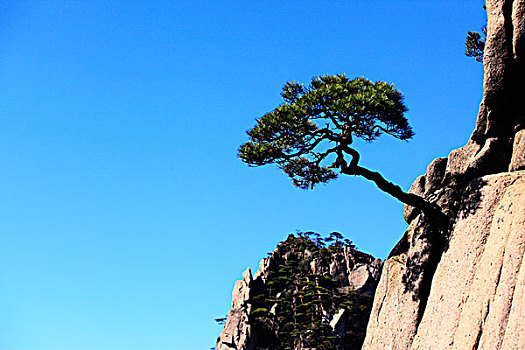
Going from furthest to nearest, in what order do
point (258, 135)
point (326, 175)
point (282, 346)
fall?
point (282, 346) < point (326, 175) < point (258, 135)

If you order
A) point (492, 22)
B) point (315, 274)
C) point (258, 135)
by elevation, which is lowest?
point (258, 135)

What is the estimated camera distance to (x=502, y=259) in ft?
46.8

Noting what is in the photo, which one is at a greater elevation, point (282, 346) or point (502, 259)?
point (282, 346)

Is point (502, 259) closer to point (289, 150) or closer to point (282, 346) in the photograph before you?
point (289, 150)

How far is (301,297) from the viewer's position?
45250 mm

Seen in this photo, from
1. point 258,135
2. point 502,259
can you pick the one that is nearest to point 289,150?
point 258,135

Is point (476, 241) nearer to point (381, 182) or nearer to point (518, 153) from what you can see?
point (518, 153)

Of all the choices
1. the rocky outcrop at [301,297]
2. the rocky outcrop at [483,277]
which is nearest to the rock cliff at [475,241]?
the rocky outcrop at [483,277]

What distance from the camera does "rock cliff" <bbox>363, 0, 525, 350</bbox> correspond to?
552 inches

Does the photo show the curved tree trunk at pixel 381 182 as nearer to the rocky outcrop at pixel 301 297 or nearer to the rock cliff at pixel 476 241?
the rock cliff at pixel 476 241

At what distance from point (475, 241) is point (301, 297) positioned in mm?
30799

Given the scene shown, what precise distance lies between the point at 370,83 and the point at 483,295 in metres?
7.62

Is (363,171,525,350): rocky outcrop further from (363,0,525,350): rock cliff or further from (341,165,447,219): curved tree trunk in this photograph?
(341,165,447,219): curved tree trunk

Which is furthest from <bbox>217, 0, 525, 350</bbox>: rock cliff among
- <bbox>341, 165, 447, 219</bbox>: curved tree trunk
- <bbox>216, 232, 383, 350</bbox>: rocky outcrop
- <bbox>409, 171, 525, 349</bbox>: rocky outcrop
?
<bbox>216, 232, 383, 350</bbox>: rocky outcrop
